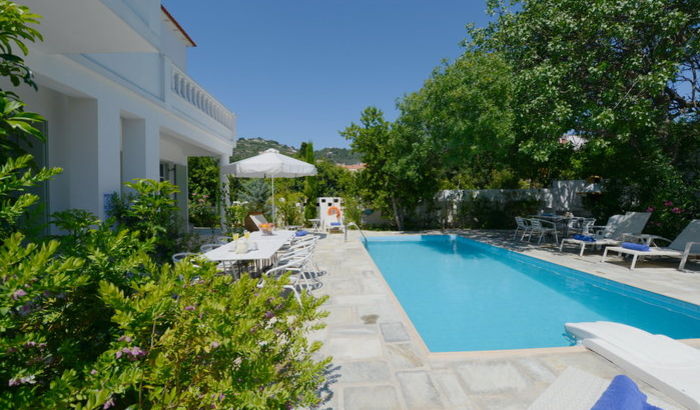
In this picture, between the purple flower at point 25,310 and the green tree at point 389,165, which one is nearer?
the purple flower at point 25,310

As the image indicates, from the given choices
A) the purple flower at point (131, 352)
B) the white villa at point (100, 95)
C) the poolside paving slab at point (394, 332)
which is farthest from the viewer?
the poolside paving slab at point (394, 332)

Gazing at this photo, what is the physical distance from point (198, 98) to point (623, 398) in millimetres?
10409

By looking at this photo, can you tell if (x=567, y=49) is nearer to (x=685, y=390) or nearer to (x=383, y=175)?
(x=383, y=175)

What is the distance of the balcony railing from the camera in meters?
8.00

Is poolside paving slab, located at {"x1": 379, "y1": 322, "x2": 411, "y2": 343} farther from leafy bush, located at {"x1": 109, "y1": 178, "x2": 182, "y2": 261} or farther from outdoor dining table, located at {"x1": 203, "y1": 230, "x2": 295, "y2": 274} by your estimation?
leafy bush, located at {"x1": 109, "y1": 178, "x2": 182, "y2": 261}

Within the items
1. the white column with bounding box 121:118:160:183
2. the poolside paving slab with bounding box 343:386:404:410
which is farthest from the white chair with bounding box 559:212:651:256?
the white column with bounding box 121:118:160:183

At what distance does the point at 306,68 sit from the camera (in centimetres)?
1878

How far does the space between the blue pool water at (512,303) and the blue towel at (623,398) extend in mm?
2649

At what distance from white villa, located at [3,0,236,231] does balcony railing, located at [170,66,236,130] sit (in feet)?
0.14

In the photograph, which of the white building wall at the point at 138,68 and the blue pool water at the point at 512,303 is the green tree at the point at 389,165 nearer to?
the blue pool water at the point at 512,303

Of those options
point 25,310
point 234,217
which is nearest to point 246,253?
point 25,310

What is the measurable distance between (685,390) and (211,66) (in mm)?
19209

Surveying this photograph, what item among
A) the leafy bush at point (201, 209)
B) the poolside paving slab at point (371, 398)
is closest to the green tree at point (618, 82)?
the poolside paving slab at point (371, 398)

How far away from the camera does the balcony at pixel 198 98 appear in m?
7.95
